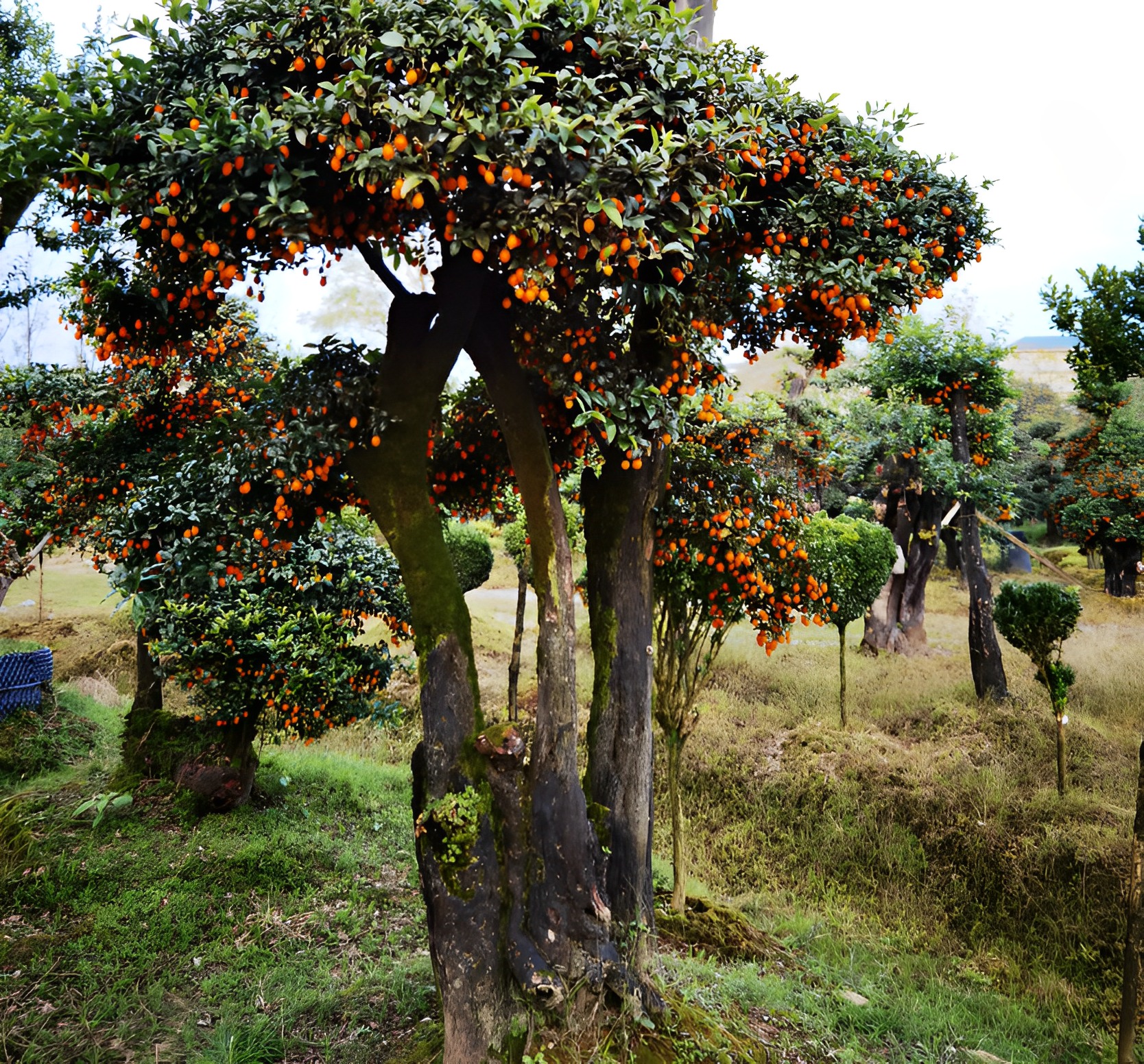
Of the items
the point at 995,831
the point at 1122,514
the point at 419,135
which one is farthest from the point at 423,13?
the point at 1122,514

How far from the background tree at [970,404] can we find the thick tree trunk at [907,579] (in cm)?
201

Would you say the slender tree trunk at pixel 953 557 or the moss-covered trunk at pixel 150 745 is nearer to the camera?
the moss-covered trunk at pixel 150 745

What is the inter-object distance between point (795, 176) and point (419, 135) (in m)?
2.31

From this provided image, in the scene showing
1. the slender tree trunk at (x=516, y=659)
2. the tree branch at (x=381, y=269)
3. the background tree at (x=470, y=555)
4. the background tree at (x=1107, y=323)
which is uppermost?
the background tree at (x=1107, y=323)

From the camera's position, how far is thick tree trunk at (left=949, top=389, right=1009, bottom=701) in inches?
436

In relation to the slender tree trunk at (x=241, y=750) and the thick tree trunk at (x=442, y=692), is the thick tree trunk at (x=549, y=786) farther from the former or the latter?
the slender tree trunk at (x=241, y=750)

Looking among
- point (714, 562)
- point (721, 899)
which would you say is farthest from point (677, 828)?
point (714, 562)

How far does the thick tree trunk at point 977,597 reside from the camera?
36.3 ft

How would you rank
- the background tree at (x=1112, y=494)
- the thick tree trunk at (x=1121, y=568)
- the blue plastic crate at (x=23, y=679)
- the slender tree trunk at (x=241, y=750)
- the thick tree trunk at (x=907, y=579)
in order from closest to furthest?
the slender tree trunk at (x=241, y=750) < the blue plastic crate at (x=23, y=679) < the thick tree trunk at (x=907, y=579) < the background tree at (x=1112, y=494) < the thick tree trunk at (x=1121, y=568)

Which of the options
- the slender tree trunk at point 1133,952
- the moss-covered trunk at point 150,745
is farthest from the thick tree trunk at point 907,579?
the moss-covered trunk at point 150,745

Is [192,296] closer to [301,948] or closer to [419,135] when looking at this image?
[419,135]

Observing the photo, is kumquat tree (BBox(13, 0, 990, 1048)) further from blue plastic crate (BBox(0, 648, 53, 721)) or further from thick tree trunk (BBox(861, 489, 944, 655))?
thick tree trunk (BBox(861, 489, 944, 655))

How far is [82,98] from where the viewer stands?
3.17 meters

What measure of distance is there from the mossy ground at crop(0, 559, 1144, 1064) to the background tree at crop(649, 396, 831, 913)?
192 cm
